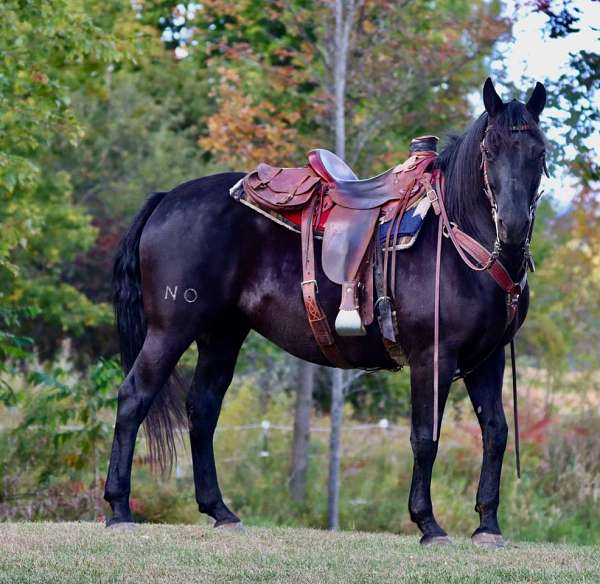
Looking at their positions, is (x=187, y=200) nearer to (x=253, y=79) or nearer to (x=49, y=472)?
(x=49, y=472)

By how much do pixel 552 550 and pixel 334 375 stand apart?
607cm

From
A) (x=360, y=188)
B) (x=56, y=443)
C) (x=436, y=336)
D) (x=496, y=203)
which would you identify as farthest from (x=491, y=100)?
(x=56, y=443)

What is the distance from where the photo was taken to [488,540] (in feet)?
19.6

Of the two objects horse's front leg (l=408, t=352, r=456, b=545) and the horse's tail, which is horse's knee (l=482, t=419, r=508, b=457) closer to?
horse's front leg (l=408, t=352, r=456, b=545)

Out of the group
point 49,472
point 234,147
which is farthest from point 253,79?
point 49,472

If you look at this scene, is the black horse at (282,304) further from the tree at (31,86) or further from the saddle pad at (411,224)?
the tree at (31,86)

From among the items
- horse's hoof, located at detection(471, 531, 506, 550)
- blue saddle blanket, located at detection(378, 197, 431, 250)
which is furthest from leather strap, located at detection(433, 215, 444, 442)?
horse's hoof, located at detection(471, 531, 506, 550)

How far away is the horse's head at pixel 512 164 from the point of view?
541 centimetres

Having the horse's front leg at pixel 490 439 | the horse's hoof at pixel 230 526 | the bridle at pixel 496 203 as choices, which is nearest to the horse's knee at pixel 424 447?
the horse's front leg at pixel 490 439

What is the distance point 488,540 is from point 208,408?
195cm

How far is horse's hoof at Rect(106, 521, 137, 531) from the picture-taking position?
20.6 ft

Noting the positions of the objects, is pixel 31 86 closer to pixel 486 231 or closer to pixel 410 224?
pixel 410 224

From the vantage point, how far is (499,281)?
18.7 feet

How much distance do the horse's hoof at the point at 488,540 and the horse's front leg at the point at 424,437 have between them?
203mm
